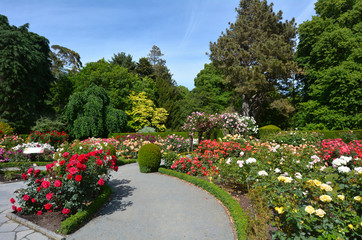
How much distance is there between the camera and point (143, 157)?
881cm

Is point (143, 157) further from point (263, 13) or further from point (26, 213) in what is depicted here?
point (263, 13)

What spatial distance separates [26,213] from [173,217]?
300 cm

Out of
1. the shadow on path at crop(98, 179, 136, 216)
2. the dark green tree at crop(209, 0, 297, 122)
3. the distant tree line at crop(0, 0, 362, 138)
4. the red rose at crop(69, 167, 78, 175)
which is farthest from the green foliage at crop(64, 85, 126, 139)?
the red rose at crop(69, 167, 78, 175)

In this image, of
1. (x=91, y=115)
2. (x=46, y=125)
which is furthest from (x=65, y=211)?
(x=91, y=115)

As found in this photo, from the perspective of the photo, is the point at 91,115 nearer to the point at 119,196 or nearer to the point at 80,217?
the point at 119,196

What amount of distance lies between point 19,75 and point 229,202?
2075cm

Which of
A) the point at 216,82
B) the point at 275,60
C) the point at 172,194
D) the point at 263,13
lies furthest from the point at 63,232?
the point at 216,82

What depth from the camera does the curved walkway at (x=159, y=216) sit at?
3.64m

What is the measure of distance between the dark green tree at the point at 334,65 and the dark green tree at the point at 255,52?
2.11m

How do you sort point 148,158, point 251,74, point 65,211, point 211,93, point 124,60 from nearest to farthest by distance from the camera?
point 65,211 → point 148,158 → point 251,74 → point 211,93 → point 124,60

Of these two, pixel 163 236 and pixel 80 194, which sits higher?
pixel 80 194

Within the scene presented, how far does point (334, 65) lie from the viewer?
700 inches

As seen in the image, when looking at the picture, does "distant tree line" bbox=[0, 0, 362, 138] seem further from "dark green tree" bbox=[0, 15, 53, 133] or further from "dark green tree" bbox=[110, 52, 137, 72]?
"dark green tree" bbox=[110, 52, 137, 72]

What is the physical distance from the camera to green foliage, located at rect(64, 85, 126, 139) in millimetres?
19344
